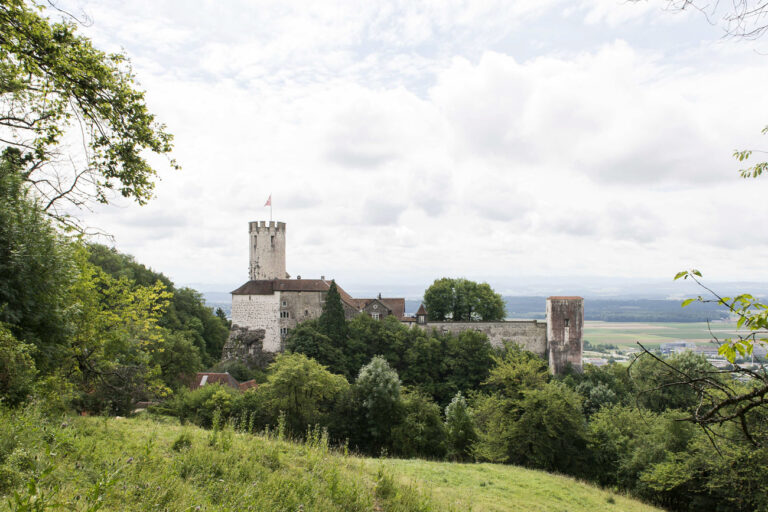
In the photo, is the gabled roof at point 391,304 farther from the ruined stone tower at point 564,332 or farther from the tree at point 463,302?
the ruined stone tower at point 564,332

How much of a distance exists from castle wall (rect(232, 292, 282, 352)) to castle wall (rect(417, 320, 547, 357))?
1430cm

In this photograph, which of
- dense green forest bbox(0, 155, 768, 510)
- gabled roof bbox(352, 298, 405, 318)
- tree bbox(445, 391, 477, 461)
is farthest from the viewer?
gabled roof bbox(352, 298, 405, 318)

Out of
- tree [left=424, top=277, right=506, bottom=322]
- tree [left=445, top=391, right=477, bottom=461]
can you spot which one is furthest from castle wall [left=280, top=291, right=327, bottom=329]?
tree [left=445, top=391, right=477, bottom=461]

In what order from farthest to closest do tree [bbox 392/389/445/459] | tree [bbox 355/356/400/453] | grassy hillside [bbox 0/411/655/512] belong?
tree [bbox 355/356/400/453]
tree [bbox 392/389/445/459]
grassy hillside [bbox 0/411/655/512]

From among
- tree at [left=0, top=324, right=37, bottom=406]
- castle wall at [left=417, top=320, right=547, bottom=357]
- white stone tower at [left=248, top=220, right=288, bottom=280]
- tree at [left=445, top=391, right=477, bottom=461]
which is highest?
white stone tower at [left=248, top=220, right=288, bottom=280]

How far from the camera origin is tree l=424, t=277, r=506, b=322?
160ft

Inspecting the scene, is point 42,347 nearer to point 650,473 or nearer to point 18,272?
point 18,272

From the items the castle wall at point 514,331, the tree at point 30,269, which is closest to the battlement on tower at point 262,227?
the castle wall at point 514,331

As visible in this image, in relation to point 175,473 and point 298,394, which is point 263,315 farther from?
point 175,473

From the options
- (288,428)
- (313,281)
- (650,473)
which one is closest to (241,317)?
(313,281)

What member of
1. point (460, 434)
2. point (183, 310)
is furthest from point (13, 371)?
point (183, 310)

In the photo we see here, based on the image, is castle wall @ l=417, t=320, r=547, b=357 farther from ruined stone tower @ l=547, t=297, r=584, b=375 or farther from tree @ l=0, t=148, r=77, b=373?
tree @ l=0, t=148, r=77, b=373

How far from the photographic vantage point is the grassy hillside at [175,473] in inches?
161

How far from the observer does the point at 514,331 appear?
42.2 m
